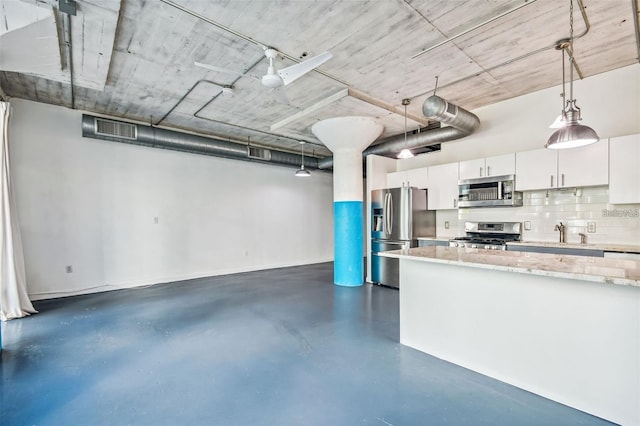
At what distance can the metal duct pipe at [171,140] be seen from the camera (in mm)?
4941

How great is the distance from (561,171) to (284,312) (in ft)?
14.2

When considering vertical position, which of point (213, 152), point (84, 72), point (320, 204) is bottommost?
point (320, 204)

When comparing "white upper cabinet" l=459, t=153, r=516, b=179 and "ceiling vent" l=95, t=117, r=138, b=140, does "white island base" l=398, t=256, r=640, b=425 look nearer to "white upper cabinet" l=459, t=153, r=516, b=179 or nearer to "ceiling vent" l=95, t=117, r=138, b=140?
"white upper cabinet" l=459, t=153, r=516, b=179

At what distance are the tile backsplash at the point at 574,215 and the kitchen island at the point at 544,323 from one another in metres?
2.07

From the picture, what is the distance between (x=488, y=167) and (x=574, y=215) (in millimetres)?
1301

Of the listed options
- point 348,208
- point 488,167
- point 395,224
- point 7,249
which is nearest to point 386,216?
point 395,224

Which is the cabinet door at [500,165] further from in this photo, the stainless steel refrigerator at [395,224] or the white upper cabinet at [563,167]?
the stainless steel refrigerator at [395,224]

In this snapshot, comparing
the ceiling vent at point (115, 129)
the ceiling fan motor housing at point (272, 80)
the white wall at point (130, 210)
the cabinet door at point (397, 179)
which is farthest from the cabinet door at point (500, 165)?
the ceiling vent at point (115, 129)

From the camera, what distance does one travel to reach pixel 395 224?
17.8ft

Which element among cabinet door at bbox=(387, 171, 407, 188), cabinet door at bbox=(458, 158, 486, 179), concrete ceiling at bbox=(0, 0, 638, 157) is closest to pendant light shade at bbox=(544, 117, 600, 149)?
concrete ceiling at bbox=(0, 0, 638, 157)

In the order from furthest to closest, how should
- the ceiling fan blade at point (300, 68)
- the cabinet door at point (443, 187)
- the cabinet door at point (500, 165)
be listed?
the cabinet door at point (443, 187) → the cabinet door at point (500, 165) → the ceiling fan blade at point (300, 68)

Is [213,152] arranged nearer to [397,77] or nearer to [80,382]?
[397,77]

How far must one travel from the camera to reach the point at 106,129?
195 inches

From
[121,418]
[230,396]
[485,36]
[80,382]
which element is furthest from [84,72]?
[485,36]
